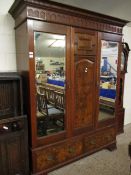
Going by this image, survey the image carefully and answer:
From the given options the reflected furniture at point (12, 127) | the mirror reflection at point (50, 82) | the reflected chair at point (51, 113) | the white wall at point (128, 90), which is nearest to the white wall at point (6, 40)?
the reflected furniture at point (12, 127)

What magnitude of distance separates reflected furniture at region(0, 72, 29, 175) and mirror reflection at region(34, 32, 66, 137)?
0.70ft

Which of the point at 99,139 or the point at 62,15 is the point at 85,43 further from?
the point at 99,139

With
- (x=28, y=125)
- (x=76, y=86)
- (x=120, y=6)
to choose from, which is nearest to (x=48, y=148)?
(x=28, y=125)

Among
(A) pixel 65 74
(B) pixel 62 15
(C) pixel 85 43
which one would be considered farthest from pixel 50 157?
(B) pixel 62 15

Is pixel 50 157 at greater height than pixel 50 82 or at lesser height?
lesser

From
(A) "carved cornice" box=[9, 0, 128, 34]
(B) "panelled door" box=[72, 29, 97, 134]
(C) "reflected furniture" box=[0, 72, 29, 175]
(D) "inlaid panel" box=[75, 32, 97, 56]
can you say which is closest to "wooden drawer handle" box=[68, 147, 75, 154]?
(B) "panelled door" box=[72, 29, 97, 134]

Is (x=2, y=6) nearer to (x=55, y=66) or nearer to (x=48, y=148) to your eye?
(x=55, y=66)

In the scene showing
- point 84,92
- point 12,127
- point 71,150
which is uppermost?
point 84,92

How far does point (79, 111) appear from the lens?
2.18 metres

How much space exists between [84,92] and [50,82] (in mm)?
523

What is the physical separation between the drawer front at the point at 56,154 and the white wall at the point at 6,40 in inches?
46.3

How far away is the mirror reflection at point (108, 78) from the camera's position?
235 centimetres

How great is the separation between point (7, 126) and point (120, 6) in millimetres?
2289

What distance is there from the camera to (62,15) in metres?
1.83
